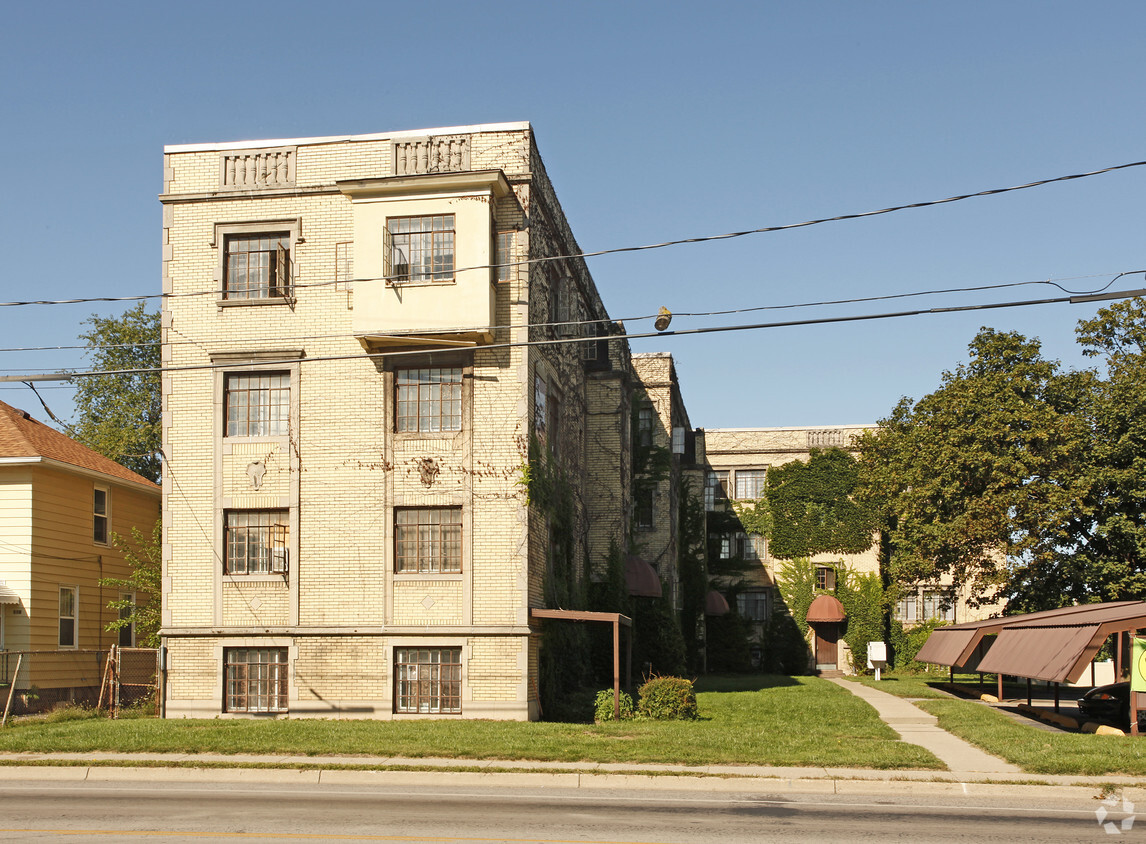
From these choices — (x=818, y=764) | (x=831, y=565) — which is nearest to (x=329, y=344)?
(x=818, y=764)

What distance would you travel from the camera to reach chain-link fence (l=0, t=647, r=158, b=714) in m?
24.7

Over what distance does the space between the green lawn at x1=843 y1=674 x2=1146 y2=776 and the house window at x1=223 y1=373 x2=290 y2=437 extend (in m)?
15.8

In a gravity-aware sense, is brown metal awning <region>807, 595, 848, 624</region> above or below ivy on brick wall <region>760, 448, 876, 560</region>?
below

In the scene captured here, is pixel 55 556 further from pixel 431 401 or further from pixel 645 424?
pixel 645 424

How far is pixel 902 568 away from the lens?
1500 inches

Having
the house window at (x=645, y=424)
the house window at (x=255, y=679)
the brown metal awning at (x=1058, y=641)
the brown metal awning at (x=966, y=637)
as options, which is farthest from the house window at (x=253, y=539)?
the house window at (x=645, y=424)

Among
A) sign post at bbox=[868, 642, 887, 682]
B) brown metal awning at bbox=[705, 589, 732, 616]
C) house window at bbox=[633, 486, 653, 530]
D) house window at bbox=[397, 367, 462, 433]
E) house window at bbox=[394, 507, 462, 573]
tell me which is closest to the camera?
house window at bbox=[394, 507, 462, 573]

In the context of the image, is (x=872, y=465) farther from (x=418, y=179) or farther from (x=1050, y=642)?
(x=418, y=179)

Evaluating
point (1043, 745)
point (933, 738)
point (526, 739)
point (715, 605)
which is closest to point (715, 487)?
point (715, 605)

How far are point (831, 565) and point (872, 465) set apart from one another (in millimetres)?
6877

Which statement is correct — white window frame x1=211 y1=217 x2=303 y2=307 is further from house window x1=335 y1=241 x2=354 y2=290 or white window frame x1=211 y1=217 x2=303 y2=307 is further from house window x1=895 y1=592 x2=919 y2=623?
house window x1=895 y1=592 x2=919 y2=623

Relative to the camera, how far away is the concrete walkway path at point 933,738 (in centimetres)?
1630

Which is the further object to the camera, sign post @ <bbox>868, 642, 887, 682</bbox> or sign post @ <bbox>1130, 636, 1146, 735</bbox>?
sign post @ <bbox>868, 642, 887, 682</bbox>

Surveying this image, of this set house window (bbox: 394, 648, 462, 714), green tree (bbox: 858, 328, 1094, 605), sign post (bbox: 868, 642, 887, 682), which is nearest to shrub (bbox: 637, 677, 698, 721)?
house window (bbox: 394, 648, 462, 714)
